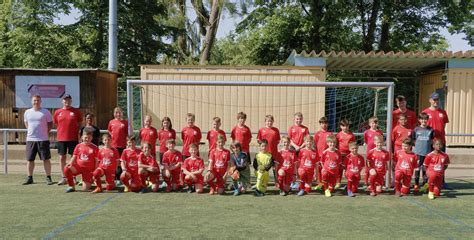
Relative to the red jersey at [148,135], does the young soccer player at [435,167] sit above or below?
below

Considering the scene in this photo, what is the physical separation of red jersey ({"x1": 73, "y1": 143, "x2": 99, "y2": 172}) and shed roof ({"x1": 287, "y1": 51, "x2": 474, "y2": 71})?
627 cm

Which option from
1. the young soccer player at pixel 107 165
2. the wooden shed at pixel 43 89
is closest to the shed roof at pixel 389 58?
the wooden shed at pixel 43 89

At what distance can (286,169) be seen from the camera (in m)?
6.84

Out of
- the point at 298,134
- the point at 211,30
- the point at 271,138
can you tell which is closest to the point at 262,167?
the point at 271,138

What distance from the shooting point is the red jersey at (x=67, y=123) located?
24.2 feet

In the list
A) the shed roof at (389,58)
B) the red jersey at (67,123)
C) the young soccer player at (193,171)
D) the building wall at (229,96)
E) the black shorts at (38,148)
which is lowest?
the young soccer player at (193,171)

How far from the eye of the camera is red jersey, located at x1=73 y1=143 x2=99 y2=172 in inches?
273

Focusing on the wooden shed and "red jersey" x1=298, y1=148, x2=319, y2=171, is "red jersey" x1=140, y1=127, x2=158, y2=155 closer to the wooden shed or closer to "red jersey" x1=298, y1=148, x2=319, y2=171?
"red jersey" x1=298, y1=148, x2=319, y2=171

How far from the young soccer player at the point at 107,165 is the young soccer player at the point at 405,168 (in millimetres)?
4502

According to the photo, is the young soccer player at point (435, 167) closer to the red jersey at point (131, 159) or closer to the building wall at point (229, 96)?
the red jersey at point (131, 159)

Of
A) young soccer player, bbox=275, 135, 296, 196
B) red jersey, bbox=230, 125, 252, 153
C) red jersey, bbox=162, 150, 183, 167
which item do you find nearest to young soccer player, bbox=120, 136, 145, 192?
red jersey, bbox=162, 150, 183, 167

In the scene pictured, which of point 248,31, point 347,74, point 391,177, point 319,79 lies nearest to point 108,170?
point 391,177

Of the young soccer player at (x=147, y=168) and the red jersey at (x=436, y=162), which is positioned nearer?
the red jersey at (x=436, y=162)

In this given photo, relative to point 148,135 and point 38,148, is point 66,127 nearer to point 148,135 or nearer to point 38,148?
point 38,148
